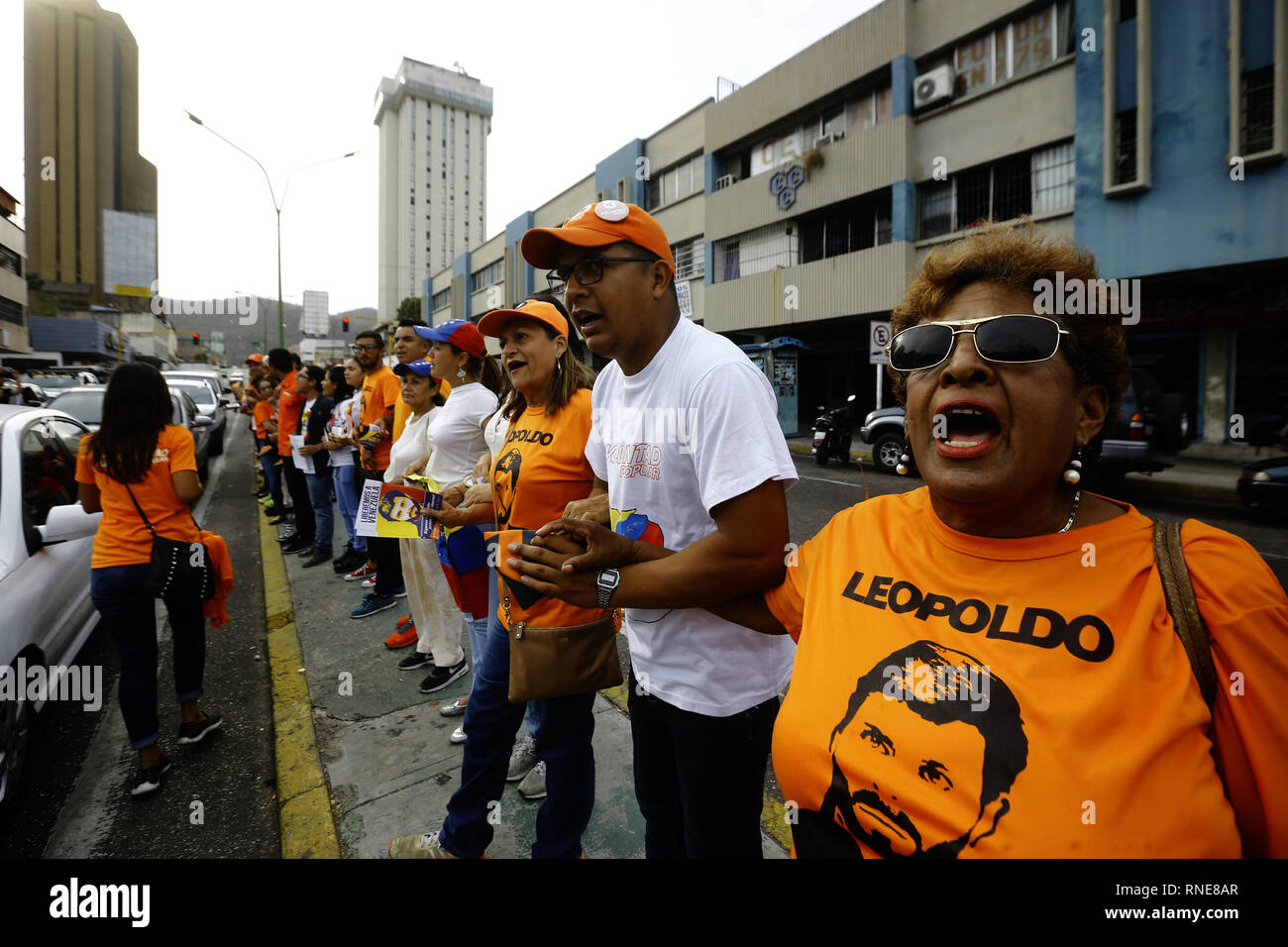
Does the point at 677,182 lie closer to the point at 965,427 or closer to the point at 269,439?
the point at 269,439

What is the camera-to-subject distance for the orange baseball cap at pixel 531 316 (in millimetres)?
2453

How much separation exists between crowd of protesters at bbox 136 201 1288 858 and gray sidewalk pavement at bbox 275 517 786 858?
370mm

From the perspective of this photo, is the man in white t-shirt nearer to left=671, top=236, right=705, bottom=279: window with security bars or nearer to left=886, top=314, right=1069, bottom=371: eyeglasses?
left=886, top=314, right=1069, bottom=371: eyeglasses

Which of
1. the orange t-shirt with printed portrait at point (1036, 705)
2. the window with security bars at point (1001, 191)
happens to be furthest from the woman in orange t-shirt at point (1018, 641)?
the window with security bars at point (1001, 191)

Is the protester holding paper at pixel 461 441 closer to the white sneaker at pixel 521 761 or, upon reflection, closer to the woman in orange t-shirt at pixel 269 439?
the white sneaker at pixel 521 761

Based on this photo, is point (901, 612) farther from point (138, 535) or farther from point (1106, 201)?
point (1106, 201)

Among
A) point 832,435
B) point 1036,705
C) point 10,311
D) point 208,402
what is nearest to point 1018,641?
point 1036,705

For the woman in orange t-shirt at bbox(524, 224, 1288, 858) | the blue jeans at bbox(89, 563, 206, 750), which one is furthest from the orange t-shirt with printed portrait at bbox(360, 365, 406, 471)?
the woman in orange t-shirt at bbox(524, 224, 1288, 858)

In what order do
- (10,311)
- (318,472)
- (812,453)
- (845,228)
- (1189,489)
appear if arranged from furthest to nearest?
(10,311) < (845,228) < (812,453) < (1189,489) < (318,472)

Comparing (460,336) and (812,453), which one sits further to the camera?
(812,453)

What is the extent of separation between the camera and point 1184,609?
0.94m

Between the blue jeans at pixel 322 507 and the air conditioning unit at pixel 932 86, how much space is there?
1676cm

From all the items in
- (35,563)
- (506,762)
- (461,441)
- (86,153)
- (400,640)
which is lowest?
(400,640)

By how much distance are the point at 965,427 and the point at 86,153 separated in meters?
47.3
